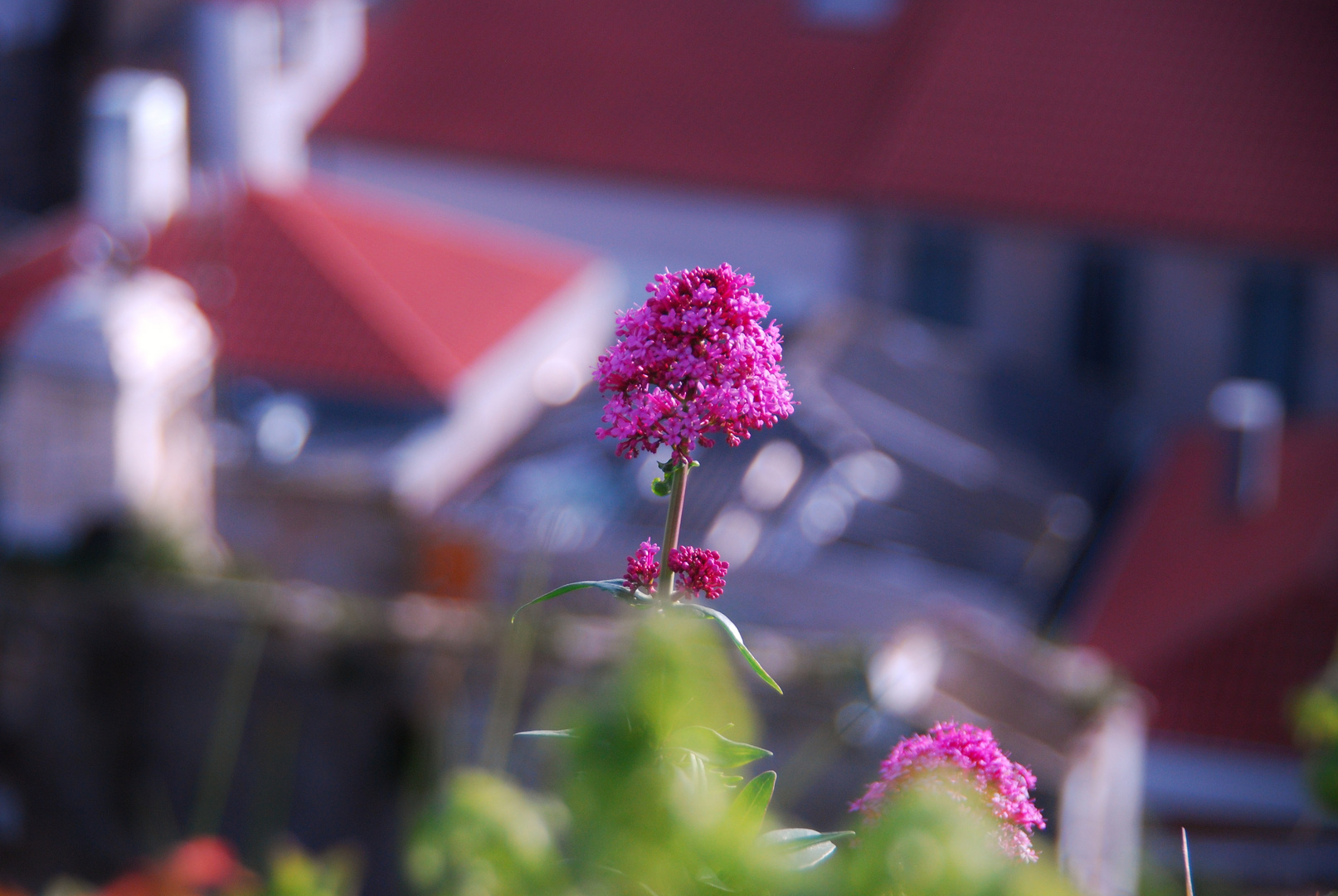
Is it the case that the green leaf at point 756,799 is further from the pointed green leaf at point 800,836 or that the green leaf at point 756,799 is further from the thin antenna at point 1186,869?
the thin antenna at point 1186,869

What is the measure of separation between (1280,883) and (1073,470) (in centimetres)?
1043

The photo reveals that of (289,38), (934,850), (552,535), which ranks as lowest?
(934,850)

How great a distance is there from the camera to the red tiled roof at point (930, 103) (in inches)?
1017

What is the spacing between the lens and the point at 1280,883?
34.7 feet

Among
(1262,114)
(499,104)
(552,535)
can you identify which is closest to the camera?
(552,535)

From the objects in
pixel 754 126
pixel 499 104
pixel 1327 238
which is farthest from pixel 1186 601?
pixel 499 104

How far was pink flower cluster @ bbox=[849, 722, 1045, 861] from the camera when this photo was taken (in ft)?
3.07

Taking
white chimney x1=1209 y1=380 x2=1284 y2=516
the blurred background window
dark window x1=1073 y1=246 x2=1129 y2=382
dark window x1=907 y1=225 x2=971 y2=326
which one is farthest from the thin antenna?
the blurred background window

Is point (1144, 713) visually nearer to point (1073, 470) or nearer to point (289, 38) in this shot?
point (1073, 470)

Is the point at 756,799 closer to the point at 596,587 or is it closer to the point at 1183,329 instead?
the point at 596,587

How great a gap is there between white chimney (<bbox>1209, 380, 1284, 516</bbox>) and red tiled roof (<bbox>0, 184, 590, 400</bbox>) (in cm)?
1031

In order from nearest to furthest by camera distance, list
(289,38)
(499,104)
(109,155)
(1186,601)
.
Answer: (109,155)
(1186,601)
(499,104)
(289,38)

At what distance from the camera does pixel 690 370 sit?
3.42 ft

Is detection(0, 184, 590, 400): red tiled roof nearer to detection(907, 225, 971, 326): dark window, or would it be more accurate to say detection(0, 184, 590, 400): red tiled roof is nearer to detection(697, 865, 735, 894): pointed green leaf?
detection(907, 225, 971, 326): dark window
